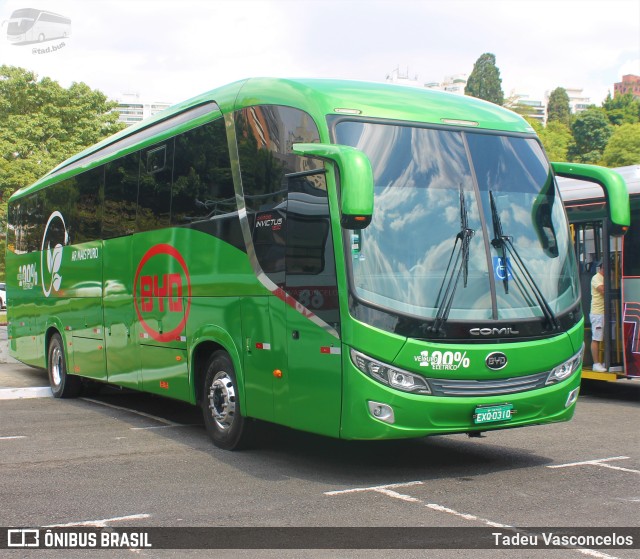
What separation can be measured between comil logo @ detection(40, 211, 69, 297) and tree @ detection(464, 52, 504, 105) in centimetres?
10376

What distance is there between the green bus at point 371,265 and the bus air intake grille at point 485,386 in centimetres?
1

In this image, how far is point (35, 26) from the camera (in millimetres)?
44281

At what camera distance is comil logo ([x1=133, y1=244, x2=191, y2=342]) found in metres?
10.1

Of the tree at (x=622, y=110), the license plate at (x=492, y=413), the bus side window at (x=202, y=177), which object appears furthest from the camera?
the tree at (x=622, y=110)

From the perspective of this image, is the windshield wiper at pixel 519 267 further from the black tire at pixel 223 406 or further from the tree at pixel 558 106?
the tree at pixel 558 106

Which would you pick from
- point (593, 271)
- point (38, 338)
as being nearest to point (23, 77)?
point (38, 338)

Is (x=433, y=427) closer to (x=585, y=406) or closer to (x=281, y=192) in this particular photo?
(x=281, y=192)

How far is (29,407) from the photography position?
1317 centimetres

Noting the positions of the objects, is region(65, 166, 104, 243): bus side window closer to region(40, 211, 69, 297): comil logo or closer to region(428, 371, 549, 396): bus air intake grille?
region(40, 211, 69, 297): comil logo

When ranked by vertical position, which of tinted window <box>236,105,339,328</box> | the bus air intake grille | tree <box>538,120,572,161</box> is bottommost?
the bus air intake grille

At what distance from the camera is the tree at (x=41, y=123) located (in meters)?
39.7

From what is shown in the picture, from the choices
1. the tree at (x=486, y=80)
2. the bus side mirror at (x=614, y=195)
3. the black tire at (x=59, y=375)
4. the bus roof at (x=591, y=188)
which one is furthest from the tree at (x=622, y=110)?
the bus side mirror at (x=614, y=195)

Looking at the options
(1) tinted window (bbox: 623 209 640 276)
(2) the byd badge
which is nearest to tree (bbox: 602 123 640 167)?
(1) tinted window (bbox: 623 209 640 276)

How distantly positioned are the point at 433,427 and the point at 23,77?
1509 inches
